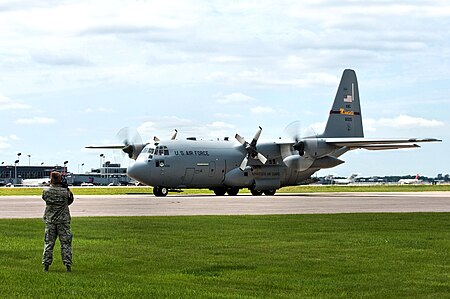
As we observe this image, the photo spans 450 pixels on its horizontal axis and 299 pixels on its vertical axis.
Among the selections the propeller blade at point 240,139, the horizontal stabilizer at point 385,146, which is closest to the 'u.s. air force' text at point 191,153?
the propeller blade at point 240,139

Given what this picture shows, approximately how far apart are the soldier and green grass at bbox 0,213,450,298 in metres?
0.36

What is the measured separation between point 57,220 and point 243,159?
51.8 metres

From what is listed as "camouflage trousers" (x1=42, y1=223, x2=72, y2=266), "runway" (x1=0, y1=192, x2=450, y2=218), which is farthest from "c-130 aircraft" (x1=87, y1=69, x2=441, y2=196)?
"camouflage trousers" (x1=42, y1=223, x2=72, y2=266)

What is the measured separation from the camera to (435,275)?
15.8 meters

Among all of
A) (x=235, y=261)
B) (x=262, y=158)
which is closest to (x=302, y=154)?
(x=262, y=158)

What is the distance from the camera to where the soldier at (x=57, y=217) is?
53.0 feet

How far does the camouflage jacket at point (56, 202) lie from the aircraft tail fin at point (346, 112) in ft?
188

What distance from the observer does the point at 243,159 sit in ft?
222

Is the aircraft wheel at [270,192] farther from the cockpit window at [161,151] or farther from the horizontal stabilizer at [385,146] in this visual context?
the cockpit window at [161,151]

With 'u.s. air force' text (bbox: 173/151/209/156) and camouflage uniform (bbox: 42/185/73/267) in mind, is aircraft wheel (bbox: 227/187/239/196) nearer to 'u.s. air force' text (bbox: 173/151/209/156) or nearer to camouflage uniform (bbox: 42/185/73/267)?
'u.s. air force' text (bbox: 173/151/209/156)

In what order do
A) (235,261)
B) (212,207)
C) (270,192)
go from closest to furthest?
(235,261)
(212,207)
(270,192)

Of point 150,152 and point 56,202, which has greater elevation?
point 150,152

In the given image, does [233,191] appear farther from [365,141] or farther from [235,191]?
[365,141]

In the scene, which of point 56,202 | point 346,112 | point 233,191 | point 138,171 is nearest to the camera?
point 56,202
